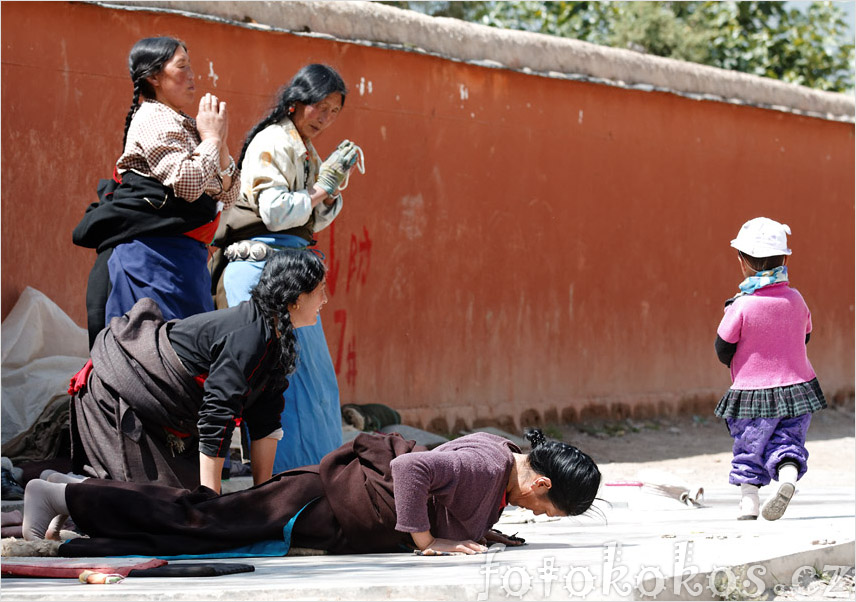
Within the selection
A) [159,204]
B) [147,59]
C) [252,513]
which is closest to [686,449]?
[159,204]

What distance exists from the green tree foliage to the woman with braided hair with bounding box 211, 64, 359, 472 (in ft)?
36.0

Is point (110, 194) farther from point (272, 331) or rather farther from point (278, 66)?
point (278, 66)

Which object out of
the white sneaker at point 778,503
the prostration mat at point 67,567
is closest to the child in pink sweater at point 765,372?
the white sneaker at point 778,503

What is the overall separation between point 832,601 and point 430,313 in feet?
14.5

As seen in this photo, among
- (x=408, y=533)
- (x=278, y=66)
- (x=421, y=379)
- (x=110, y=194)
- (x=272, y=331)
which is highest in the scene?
(x=278, y=66)

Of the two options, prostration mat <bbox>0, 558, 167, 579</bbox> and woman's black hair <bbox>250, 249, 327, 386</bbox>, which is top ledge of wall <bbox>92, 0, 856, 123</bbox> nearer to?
woman's black hair <bbox>250, 249, 327, 386</bbox>

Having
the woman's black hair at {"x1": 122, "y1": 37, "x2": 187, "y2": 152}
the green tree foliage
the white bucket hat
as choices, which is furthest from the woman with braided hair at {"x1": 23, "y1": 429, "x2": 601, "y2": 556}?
the green tree foliage

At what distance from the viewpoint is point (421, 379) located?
7.36 metres

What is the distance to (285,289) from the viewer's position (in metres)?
3.63

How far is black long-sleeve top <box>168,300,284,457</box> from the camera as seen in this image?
3539 mm

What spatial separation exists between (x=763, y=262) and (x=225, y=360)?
2.34m

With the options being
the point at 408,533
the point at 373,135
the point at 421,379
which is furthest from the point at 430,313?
the point at 408,533

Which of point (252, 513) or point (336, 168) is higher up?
point (336, 168)

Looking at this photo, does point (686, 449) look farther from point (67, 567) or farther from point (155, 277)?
point (67, 567)
